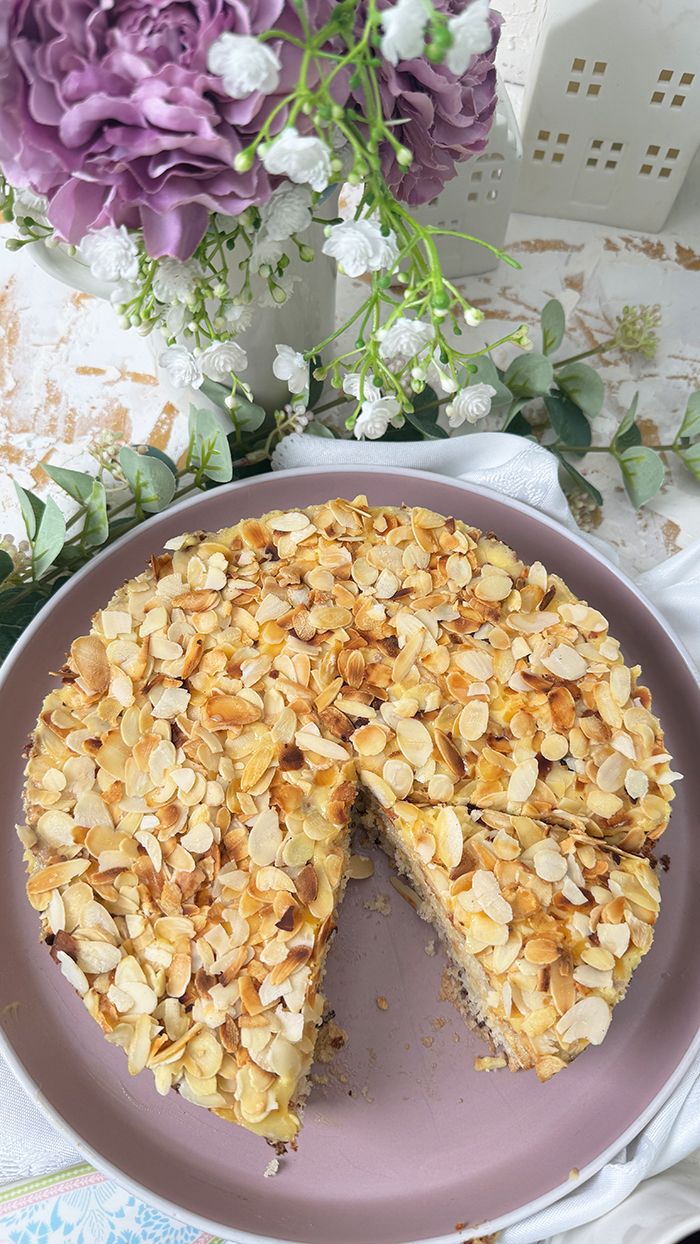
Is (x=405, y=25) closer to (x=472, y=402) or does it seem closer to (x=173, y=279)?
(x=173, y=279)

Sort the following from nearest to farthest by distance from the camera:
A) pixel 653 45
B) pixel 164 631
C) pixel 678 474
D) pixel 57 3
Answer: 1. pixel 57 3
2. pixel 164 631
3. pixel 653 45
4. pixel 678 474

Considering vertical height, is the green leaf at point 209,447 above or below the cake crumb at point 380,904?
above

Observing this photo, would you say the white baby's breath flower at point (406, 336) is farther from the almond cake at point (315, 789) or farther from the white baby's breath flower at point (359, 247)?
the almond cake at point (315, 789)

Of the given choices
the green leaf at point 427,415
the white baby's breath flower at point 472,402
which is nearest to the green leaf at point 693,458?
the green leaf at point 427,415

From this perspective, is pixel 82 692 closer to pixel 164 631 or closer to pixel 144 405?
pixel 164 631

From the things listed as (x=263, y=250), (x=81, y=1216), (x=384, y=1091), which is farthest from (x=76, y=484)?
(x=81, y=1216)

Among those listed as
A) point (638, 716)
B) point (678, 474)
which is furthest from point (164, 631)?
point (678, 474)
